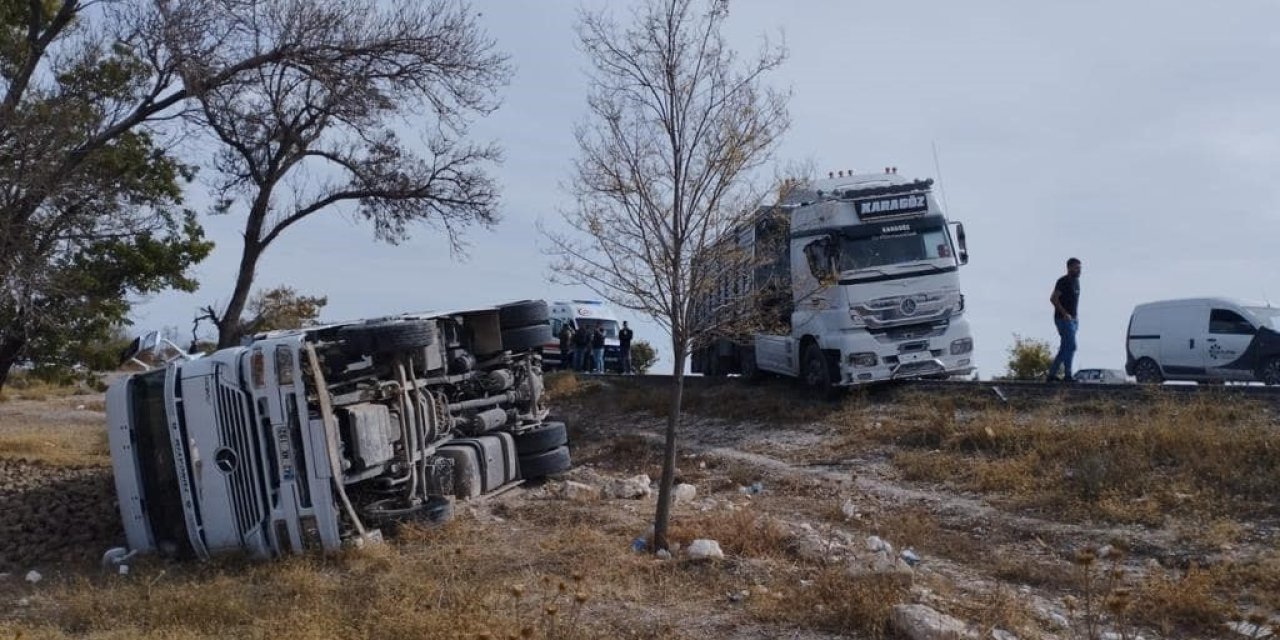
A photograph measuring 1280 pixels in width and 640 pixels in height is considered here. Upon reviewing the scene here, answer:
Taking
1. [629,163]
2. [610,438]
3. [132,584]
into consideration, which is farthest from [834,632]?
[610,438]

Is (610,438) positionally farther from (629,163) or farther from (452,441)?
(629,163)

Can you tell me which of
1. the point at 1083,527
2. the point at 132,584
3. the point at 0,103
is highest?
the point at 0,103

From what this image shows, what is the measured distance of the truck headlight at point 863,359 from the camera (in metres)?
17.1

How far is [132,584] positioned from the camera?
841 cm

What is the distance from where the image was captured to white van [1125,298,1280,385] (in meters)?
22.4

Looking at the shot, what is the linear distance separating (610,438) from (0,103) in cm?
930

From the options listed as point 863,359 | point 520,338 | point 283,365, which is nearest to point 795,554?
point 283,365

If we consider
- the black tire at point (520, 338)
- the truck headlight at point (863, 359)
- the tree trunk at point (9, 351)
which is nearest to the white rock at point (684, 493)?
the black tire at point (520, 338)

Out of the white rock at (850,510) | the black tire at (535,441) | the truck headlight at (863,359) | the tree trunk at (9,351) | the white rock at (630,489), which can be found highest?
the tree trunk at (9,351)

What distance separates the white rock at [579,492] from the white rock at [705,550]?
312 cm

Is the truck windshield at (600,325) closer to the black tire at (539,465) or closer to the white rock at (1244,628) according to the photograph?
the black tire at (539,465)

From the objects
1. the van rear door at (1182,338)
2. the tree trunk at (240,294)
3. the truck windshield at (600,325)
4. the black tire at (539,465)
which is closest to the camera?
the black tire at (539,465)

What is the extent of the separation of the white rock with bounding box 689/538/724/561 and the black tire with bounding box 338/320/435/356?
284 cm

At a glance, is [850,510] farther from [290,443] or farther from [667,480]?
[290,443]
